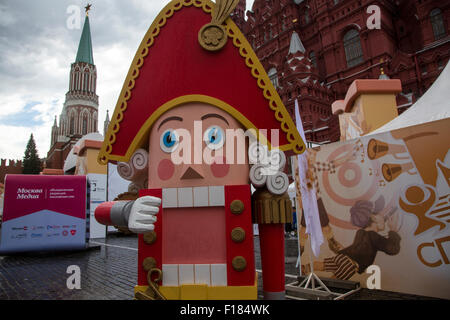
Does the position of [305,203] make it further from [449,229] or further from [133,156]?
[133,156]

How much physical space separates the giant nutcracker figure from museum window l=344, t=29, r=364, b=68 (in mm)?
21265

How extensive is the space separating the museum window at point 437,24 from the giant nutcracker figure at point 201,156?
71.0 ft

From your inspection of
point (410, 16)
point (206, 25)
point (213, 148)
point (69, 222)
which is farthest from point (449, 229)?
point (410, 16)

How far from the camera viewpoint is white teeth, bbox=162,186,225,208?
2.01 m

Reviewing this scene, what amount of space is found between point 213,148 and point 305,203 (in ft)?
7.71

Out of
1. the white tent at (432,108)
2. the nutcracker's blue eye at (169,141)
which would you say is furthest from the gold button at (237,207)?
the white tent at (432,108)

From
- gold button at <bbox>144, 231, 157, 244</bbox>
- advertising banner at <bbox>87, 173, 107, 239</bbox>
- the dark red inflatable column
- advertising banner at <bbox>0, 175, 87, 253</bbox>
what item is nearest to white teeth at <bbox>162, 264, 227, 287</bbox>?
gold button at <bbox>144, 231, 157, 244</bbox>

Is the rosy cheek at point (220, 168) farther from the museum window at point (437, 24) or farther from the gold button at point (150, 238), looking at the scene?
the museum window at point (437, 24)

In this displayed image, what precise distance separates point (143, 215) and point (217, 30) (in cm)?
150

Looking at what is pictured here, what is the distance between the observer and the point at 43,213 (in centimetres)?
796

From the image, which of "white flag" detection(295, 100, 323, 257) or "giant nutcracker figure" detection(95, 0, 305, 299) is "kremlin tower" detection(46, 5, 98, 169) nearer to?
"white flag" detection(295, 100, 323, 257)

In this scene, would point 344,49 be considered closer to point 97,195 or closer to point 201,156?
point 97,195

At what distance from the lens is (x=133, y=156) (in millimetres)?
2277

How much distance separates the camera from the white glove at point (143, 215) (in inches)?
69.1
